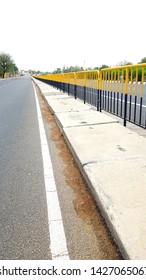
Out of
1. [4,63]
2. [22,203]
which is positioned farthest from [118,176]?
→ [4,63]

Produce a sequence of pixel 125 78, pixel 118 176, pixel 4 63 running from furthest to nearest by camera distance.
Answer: pixel 4 63 < pixel 125 78 < pixel 118 176

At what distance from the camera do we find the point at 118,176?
356 cm

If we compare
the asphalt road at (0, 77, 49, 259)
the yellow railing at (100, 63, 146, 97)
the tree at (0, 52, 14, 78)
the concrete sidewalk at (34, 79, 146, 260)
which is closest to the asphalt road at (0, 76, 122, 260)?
the asphalt road at (0, 77, 49, 259)

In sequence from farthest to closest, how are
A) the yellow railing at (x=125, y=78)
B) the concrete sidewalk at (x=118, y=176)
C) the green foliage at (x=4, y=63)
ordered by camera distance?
1. the green foliage at (x=4, y=63)
2. the yellow railing at (x=125, y=78)
3. the concrete sidewalk at (x=118, y=176)

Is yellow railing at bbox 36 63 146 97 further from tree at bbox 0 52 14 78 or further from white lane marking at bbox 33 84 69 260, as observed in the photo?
tree at bbox 0 52 14 78

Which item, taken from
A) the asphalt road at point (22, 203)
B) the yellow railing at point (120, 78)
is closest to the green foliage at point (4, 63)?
the yellow railing at point (120, 78)

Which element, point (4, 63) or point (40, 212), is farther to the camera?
point (4, 63)

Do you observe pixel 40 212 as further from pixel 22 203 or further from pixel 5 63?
pixel 5 63

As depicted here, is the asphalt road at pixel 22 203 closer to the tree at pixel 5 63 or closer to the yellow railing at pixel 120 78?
the yellow railing at pixel 120 78

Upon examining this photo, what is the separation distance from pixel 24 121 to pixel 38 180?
5616mm

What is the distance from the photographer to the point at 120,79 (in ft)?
23.7

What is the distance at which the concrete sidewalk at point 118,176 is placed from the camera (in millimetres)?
2414

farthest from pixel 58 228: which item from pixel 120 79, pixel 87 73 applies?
pixel 87 73

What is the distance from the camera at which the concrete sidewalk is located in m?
2.41
